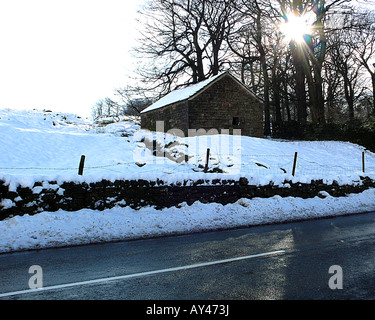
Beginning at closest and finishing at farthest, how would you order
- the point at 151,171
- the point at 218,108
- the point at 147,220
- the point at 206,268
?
the point at 206,268 < the point at 147,220 < the point at 151,171 < the point at 218,108

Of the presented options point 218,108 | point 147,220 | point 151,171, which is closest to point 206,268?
point 147,220

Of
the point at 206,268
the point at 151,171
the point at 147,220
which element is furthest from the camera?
the point at 151,171

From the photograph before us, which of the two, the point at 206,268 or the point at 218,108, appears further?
the point at 218,108

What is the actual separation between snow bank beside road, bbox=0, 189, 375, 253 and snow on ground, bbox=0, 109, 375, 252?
0.02 m

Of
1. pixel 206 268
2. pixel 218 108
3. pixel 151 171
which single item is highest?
pixel 218 108

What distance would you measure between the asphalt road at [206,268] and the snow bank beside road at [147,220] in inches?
23.9

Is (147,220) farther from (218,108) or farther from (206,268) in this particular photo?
(218,108)

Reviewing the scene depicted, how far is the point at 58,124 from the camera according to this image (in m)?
30.8

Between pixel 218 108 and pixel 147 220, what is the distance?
2059 centimetres

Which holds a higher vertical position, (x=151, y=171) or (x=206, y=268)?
(x=151, y=171)

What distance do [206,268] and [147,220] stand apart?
3.82m

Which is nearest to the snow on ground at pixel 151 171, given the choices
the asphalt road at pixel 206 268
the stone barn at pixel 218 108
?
the asphalt road at pixel 206 268

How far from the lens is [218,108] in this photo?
92.6 ft
